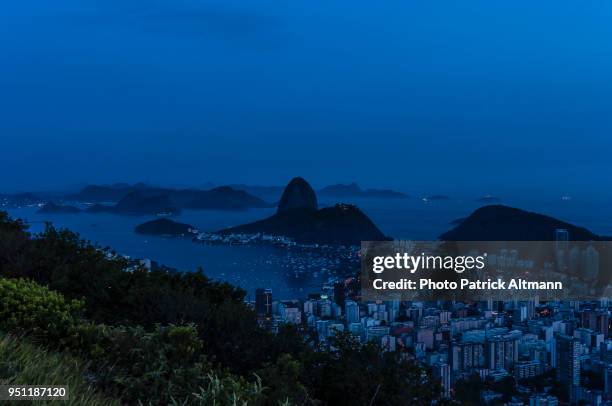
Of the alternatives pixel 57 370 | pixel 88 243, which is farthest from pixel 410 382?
pixel 88 243

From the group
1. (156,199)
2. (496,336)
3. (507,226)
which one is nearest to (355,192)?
(156,199)

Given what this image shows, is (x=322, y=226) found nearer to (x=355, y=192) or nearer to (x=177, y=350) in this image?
(x=177, y=350)

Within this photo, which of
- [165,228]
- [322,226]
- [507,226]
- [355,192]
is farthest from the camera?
[355,192]

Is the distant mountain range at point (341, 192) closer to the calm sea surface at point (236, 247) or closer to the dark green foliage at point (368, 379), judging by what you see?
the calm sea surface at point (236, 247)

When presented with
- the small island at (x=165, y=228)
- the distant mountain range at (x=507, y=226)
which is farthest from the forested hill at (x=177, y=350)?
the small island at (x=165, y=228)

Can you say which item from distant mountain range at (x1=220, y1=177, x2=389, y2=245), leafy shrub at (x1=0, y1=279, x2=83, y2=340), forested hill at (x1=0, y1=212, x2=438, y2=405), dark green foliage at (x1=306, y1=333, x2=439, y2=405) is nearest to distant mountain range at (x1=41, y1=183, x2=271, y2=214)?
distant mountain range at (x1=220, y1=177, x2=389, y2=245)

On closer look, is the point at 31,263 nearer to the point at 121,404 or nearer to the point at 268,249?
the point at 121,404

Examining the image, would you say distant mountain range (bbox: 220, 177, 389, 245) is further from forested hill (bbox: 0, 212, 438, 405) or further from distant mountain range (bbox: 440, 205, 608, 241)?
forested hill (bbox: 0, 212, 438, 405)

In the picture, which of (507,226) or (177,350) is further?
(507,226)
